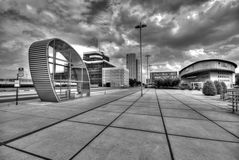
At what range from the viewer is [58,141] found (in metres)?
3.15

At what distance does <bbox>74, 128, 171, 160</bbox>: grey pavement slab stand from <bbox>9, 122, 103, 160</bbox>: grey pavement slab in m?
0.38

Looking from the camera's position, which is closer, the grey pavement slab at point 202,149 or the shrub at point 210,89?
the grey pavement slab at point 202,149

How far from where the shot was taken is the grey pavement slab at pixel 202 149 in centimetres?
243

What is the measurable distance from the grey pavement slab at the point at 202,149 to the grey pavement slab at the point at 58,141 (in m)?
2.63

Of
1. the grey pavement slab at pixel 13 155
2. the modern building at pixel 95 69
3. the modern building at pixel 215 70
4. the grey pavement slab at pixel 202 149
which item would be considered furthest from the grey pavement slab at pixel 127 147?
the modern building at pixel 95 69

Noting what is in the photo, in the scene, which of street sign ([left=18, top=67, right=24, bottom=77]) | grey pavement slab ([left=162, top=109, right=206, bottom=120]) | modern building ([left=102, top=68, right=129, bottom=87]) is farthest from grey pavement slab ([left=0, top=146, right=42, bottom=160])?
modern building ([left=102, top=68, right=129, bottom=87])

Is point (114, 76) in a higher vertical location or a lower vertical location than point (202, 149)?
higher

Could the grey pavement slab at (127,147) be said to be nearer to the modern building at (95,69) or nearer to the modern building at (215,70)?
the modern building at (215,70)

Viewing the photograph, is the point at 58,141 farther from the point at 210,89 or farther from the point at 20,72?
the point at 210,89

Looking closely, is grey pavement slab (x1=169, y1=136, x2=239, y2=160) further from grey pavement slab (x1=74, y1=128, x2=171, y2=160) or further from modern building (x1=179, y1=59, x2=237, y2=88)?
modern building (x1=179, y1=59, x2=237, y2=88)

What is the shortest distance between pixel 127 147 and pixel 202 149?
6.66 ft

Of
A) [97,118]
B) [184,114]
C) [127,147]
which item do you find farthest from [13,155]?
[184,114]

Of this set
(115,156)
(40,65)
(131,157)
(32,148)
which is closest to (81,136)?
(32,148)

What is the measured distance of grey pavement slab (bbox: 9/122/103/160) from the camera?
8.63 feet
